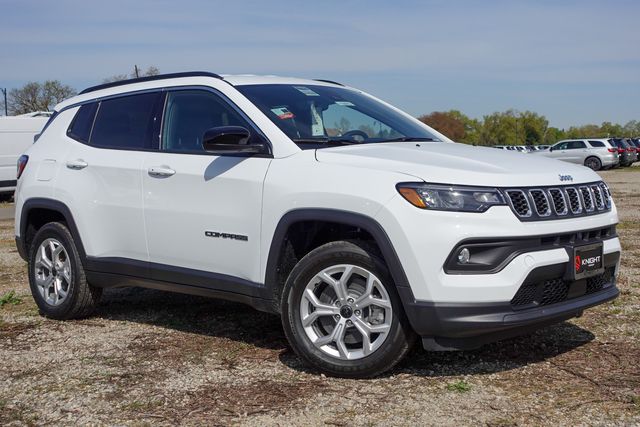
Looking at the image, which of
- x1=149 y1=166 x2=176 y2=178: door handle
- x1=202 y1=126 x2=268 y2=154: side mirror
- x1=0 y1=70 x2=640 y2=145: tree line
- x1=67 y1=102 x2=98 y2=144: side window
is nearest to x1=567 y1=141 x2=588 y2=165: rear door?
x1=67 y1=102 x2=98 y2=144: side window

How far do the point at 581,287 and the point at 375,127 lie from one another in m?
1.74

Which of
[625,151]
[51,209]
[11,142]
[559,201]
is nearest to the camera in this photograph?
[559,201]

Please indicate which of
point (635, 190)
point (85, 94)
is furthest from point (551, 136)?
point (85, 94)

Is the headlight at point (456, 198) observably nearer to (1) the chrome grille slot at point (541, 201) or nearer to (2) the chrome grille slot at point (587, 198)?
(1) the chrome grille slot at point (541, 201)

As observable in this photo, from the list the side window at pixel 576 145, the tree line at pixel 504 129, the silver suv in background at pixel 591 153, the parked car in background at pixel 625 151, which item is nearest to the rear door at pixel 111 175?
the silver suv in background at pixel 591 153

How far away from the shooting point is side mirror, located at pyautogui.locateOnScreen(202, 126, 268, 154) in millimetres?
4777

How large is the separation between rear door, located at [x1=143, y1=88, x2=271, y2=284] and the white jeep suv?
0.04 ft

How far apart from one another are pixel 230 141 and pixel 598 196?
7.28 feet

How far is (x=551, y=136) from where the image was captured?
16200 centimetres

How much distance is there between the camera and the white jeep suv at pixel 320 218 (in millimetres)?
4105

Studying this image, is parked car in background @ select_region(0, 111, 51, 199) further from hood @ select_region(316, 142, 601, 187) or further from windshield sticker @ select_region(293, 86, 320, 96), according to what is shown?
hood @ select_region(316, 142, 601, 187)

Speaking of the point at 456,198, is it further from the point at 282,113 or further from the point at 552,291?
the point at 282,113

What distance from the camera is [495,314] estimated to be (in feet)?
13.5

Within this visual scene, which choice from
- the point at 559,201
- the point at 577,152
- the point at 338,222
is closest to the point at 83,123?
the point at 338,222
